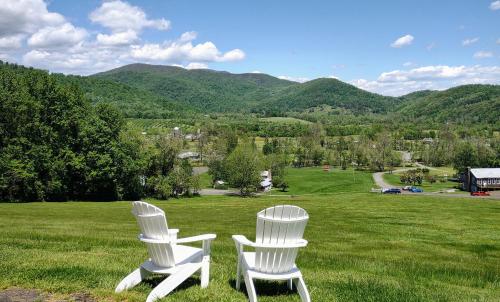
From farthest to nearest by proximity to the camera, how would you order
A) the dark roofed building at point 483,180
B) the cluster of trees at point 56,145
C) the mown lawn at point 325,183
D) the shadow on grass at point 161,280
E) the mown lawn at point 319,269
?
1. the mown lawn at point 325,183
2. the dark roofed building at point 483,180
3. the cluster of trees at point 56,145
4. the shadow on grass at point 161,280
5. the mown lawn at point 319,269

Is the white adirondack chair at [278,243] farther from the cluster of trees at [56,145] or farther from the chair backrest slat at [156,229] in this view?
the cluster of trees at [56,145]

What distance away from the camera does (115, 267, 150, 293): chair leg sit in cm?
739

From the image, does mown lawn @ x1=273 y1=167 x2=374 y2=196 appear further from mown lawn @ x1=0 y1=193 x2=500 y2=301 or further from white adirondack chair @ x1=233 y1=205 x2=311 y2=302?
white adirondack chair @ x1=233 y1=205 x2=311 y2=302

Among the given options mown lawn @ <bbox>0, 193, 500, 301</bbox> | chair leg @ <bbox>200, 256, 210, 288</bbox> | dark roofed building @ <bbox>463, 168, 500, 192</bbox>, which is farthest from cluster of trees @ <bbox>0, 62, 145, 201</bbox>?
dark roofed building @ <bbox>463, 168, 500, 192</bbox>

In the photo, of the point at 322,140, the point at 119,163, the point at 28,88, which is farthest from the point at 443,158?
the point at 28,88

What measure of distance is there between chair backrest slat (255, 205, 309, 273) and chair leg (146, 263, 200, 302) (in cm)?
120

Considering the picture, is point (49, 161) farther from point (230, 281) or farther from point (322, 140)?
point (322, 140)

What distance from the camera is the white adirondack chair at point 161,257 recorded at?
738 cm

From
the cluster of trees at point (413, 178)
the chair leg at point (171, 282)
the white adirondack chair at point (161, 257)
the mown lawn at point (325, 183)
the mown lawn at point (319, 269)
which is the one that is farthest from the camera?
the cluster of trees at point (413, 178)

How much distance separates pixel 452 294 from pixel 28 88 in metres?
49.8

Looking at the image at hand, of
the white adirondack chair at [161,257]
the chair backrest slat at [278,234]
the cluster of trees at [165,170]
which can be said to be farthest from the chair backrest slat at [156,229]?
the cluster of trees at [165,170]

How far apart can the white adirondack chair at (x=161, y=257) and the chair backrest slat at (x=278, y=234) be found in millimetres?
1088

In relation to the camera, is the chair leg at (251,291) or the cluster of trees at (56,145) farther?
the cluster of trees at (56,145)

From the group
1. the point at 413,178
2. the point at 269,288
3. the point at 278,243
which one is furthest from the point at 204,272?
the point at 413,178
